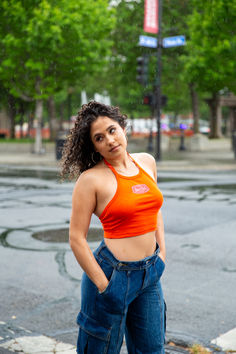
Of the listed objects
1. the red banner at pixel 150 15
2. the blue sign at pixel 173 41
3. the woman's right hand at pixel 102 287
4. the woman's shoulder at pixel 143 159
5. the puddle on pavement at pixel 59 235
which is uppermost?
the red banner at pixel 150 15

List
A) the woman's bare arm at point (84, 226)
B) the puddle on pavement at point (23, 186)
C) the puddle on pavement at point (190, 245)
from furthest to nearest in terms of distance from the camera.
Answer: the puddle on pavement at point (23, 186), the puddle on pavement at point (190, 245), the woman's bare arm at point (84, 226)

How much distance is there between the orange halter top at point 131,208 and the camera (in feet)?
8.50

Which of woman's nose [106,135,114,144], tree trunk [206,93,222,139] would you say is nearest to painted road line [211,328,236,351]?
woman's nose [106,135,114,144]

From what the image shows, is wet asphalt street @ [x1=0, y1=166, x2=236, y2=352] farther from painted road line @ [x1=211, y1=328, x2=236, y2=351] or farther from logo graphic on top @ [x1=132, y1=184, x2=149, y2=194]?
logo graphic on top @ [x1=132, y1=184, x2=149, y2=194]

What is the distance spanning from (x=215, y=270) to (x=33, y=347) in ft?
9.25

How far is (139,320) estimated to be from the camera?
8.95 feet

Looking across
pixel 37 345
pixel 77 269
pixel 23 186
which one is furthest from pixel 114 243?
pixel 23 186

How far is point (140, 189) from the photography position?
104 inches

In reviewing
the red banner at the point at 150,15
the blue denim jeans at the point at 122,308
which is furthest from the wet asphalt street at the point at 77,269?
the red banner at the point at 150,15

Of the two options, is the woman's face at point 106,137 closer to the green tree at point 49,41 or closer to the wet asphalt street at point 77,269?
the wet asphalt street at point 77,269

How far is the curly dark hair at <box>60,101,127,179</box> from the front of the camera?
A: 272 cm

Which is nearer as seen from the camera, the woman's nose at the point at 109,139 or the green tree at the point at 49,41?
the woman's nose at the point at 109,139

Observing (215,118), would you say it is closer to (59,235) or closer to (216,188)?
(216,188)

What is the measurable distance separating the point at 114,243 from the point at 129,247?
8 centimetres
